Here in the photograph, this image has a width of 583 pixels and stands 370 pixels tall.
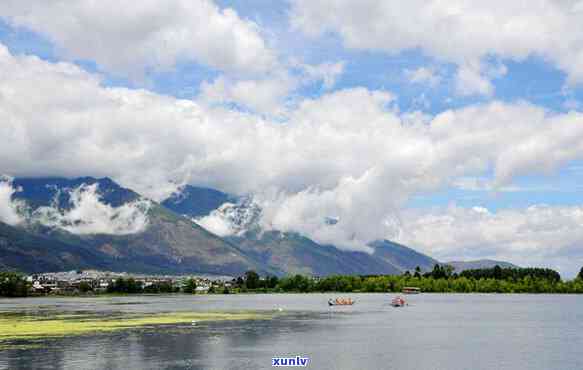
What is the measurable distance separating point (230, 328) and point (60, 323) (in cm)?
4204

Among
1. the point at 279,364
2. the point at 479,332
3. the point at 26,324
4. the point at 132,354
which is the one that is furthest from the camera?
the point at 26,324

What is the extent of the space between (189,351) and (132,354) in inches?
351

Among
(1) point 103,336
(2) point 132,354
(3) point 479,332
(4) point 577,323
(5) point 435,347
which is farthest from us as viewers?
(4) point 577,323

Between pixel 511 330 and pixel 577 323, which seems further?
pixel 577 323

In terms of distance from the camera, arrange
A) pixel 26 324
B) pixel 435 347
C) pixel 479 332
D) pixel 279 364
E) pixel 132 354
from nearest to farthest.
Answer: pixel 279 364, pixel 132 354, pixel 435 347, pixel 479 332, pixel 26 324

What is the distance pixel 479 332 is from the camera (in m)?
141

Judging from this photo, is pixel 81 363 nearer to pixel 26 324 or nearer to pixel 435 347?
pixel 435 347

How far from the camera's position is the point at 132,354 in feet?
334

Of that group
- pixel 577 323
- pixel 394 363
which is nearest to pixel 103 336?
pixel 394 363

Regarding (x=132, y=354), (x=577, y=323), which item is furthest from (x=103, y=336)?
(x=577, y=323)

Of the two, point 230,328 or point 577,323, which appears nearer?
point 230,328

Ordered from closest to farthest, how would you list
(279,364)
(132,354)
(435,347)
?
(279,364), (132,354), (435,347)

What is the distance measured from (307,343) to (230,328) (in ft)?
110

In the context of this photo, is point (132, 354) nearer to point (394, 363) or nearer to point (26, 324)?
point (394, 363)
